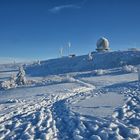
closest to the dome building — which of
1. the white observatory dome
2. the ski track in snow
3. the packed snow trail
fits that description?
the white observatory dome

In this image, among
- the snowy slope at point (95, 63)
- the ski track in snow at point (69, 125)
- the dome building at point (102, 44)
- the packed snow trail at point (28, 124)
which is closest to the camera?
the ski track in snow at point (69, 125)

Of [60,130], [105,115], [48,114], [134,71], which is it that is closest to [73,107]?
[48,114]

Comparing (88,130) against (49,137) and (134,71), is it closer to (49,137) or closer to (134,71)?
(49,137)

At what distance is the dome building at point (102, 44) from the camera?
9825cm

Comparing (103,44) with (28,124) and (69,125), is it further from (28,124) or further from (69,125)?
(69,125)

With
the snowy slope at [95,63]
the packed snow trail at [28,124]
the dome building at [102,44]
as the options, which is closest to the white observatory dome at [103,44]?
the dome building at [102,44]

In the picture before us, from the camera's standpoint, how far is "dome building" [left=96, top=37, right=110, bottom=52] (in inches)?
3868

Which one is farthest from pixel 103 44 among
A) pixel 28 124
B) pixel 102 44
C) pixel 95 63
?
pixel 28 124

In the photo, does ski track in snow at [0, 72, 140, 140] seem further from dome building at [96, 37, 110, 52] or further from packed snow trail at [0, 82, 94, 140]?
dome building at [96, 37, 110, 52]

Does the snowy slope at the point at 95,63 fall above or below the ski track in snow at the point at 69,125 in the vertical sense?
above

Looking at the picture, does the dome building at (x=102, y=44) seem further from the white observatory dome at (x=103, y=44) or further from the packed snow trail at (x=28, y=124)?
the packed snow trail at (x=28, y=124)

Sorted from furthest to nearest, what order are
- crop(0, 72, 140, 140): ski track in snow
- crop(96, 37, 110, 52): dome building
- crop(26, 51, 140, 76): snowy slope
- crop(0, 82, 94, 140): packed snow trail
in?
crop(96, 37, 110, 52): dome building < crop(26, 51, 140, 76): snowy slope < crop(0, 82, 94, 140): packed snow trail < crop(0, 72, 140, 140): ski track in snow

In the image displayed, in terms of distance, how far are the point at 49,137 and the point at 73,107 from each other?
21.4 ft

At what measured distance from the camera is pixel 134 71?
53844 millimetres
